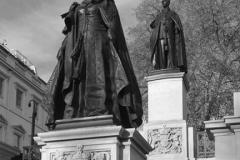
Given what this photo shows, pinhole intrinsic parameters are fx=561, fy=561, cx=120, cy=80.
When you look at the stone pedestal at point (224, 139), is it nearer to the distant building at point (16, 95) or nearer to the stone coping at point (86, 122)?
the stone coping at point (86, 122)

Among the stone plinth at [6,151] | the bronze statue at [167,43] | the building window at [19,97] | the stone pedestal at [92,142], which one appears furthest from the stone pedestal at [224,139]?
the building window at [19,97]

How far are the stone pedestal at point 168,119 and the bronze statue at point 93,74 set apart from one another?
7.52m

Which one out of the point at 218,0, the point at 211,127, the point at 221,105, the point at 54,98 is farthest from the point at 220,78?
the point at 54,98

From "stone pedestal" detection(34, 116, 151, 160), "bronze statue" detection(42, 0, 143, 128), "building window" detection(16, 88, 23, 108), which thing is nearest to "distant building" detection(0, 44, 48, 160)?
"building window" detection(16, 88, 23, 108)

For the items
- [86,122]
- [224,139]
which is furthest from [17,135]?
[86,122]

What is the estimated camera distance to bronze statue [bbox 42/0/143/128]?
21.5 ft

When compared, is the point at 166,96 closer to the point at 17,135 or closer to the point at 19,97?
the point at 17,135

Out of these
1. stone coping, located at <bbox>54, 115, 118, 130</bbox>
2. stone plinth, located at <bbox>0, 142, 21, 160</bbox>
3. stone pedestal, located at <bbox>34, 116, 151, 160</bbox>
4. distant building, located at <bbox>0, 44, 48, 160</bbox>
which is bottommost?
stone pedestal, located at <bbox>34, 116, 151, 160</bbox>

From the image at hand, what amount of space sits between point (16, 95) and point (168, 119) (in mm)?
35433

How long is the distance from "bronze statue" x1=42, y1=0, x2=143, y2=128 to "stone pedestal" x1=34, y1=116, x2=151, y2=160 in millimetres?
375

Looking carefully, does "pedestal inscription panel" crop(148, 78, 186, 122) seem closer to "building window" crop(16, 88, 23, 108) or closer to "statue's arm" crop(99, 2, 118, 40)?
"statue's arm" crop(99, 2, 118, 40)

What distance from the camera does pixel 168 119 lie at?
47.8 ft

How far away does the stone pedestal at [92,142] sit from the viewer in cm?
593

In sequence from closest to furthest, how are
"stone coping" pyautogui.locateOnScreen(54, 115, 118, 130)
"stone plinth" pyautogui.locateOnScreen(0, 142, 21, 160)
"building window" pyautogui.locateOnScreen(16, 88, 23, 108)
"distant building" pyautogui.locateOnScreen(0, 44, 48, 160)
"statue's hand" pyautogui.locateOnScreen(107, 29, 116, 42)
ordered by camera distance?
1. "stone coping" pyautogui.locateOnScreen(54, 115, 118, 130)
2. "statue's hand" pyautogui.locateOnScreen(107, 29, 116, 42)
3. "stone plinth" pyautogui.locateOnScreen(0, 142, 21, 160)
4. "distant building" pyautogui.locateOnScreen(0, 44, 48, 160)
5. "building window" pyautogui.locateOnScreen(16, 88, 23, 108)
